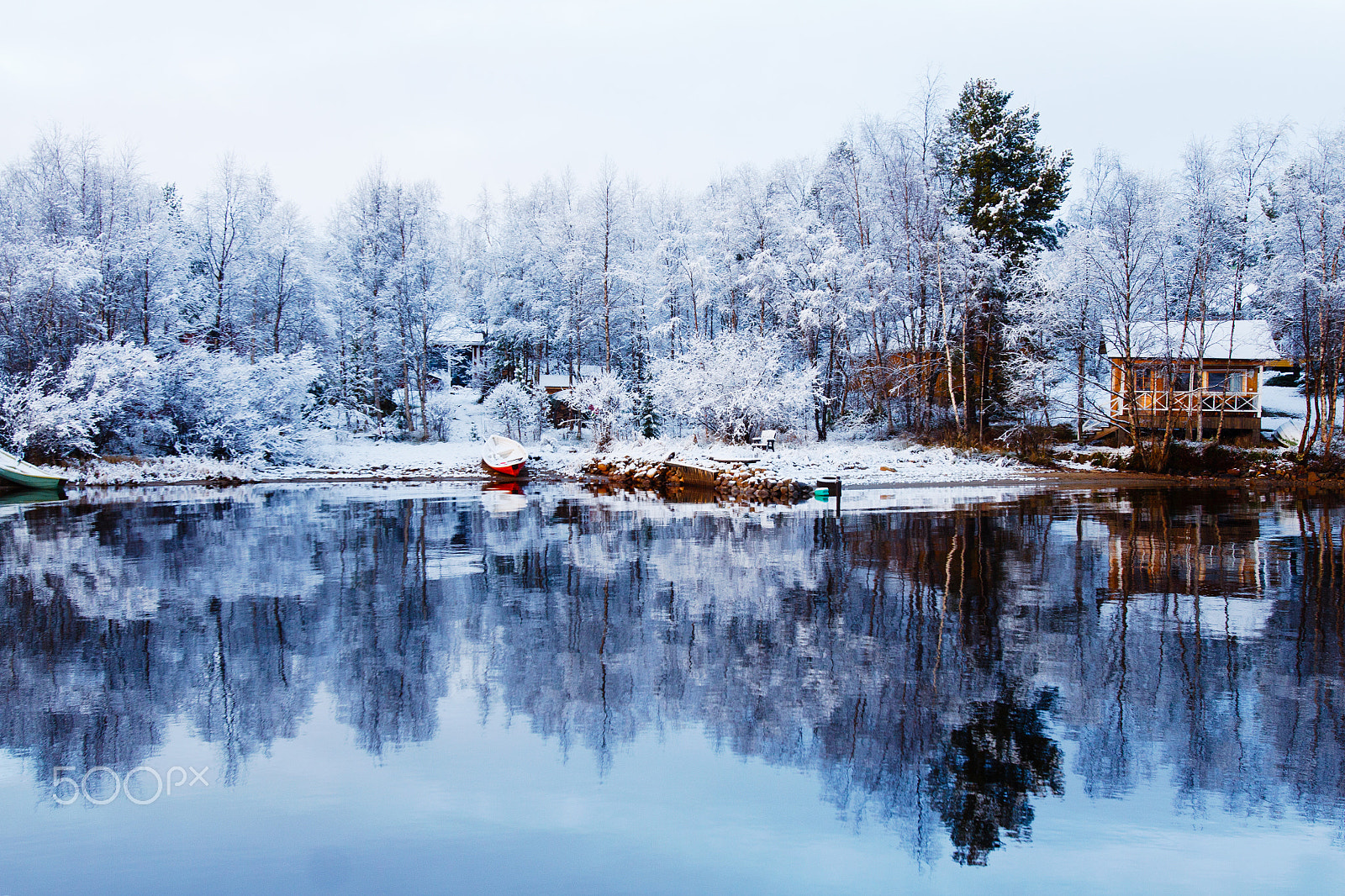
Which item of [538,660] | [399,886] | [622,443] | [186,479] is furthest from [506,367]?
[399,886]

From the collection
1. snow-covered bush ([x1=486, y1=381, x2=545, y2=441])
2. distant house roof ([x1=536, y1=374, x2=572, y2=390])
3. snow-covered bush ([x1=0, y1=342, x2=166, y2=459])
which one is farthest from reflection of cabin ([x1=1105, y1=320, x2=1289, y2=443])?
snow-covered bush ([x1=0, y1=342, x2=166, y2=459])

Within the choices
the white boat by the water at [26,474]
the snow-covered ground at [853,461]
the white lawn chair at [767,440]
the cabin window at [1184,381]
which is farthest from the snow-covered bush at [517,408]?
the cabin window at [1184,381]

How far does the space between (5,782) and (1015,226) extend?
134 feet

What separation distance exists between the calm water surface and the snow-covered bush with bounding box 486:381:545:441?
102 ft

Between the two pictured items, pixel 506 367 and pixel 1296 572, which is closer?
pixel 1296 572

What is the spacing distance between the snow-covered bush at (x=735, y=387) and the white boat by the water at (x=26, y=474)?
22.5 m

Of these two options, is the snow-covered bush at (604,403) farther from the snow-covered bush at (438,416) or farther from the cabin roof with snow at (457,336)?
the cabin roof with snow at (457,336)

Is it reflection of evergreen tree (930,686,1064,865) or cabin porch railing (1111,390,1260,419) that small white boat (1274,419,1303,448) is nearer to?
cabin porch railing (1111,390,1260,419)

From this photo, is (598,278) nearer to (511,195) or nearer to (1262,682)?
(511,195)

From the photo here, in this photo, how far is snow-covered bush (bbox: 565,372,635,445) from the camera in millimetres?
38219

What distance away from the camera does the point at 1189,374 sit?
3594cm

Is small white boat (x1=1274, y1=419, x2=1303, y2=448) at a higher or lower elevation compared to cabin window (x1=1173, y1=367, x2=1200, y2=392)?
lower

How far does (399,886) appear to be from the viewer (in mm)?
3947

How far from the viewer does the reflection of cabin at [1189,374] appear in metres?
33.1
